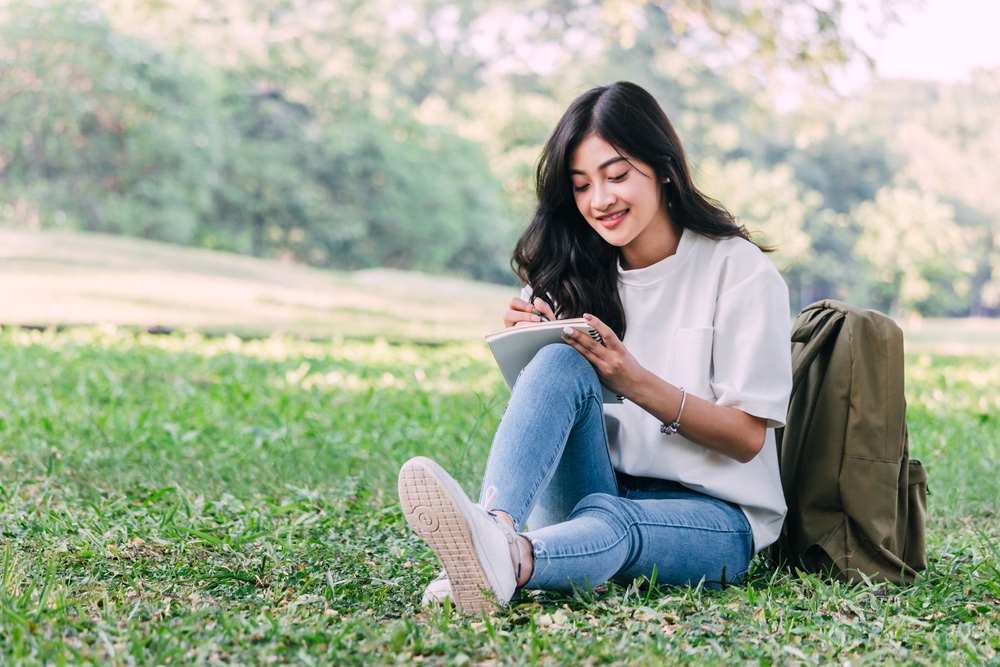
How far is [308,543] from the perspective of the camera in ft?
8.59

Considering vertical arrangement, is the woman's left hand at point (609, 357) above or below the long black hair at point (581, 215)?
below

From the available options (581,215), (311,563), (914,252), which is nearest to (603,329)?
(581,215)

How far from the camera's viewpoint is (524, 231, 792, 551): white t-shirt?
2.23 meters

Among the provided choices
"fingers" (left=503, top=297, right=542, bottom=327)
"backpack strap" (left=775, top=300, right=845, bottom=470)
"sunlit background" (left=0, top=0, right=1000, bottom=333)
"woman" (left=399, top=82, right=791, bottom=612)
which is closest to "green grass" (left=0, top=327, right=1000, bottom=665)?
"woman" (left=399, top=82, right=791, bottom=612)

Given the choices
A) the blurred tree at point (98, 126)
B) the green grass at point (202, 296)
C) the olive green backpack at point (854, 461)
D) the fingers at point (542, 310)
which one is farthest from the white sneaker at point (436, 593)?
the blurred tree at point (98, 126)

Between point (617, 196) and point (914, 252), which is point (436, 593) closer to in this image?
point (617, 196)

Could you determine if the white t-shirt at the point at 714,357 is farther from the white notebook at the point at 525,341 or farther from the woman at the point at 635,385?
the white notebook at the point at 525,341

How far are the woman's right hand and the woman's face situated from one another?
21 cm

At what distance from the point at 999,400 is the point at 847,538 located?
455cm

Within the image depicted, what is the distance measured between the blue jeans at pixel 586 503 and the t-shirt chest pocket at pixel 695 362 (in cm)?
20

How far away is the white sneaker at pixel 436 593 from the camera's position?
2055 millimetres

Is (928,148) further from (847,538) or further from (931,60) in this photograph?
(847,538)

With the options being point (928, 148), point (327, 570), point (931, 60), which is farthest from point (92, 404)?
point (928, 148)

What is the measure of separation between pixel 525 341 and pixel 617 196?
0.39m
